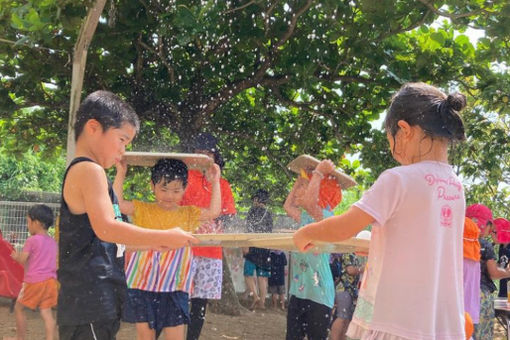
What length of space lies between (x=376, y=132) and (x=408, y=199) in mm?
6183

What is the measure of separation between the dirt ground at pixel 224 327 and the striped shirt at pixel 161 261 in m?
2.93

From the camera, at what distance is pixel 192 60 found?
7.55m

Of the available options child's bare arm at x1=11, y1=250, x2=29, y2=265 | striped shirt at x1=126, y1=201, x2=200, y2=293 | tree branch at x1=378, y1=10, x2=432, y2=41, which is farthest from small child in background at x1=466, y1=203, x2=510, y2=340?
child's bare arm at x1=11, y1=250, x2=29, y2=265

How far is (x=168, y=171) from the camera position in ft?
13.8

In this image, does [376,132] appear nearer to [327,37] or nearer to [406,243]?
[327,37]

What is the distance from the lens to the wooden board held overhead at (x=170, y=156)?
3957 mm

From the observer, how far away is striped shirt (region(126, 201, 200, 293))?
4.18 m

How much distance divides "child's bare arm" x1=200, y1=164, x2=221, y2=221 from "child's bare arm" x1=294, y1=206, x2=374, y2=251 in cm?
213

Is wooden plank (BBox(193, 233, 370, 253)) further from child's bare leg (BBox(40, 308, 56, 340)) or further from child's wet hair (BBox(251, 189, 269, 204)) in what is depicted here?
child's wet hair (BBox(251, 189, 269, 204))

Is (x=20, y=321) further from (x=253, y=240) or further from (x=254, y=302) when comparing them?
(x=254, y=302)

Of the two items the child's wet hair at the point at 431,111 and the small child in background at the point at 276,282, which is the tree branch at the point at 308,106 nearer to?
the small child in background at the point at 276,282

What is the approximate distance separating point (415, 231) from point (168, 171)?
2.22m

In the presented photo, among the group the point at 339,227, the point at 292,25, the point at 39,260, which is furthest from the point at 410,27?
the point at 339,227

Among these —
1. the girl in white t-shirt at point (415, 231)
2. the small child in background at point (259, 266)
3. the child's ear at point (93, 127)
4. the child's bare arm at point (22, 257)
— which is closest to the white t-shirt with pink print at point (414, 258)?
the girl in white t-shirt at point (415, 231)
